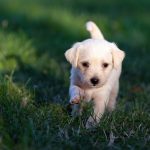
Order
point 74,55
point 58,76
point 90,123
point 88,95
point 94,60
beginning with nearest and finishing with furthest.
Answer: point 90,123
point 94,60
point 74,55
point 88,95
point 58,76

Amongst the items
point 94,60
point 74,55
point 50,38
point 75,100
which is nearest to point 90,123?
point 75,100

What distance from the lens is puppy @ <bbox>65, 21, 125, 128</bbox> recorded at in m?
6.45

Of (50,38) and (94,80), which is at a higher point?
(94,80)

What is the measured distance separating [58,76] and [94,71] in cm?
221

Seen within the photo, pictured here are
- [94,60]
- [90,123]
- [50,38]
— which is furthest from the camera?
[50,38]

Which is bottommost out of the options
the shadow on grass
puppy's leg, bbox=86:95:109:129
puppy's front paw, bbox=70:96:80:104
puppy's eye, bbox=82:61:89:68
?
the shadow on grass

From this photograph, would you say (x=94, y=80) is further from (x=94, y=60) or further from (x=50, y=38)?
(x=50, y=38)

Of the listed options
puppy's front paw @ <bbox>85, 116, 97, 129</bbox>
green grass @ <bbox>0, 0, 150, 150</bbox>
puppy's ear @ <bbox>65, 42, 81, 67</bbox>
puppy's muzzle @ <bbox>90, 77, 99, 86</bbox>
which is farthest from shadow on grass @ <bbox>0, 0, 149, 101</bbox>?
puppy's front paw @ <bbox>85, 116, 97, 129</bbox>

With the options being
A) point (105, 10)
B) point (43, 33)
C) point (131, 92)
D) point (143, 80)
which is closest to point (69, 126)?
point (131, 92)

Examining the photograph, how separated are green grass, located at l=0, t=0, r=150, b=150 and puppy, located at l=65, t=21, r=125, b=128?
21cm

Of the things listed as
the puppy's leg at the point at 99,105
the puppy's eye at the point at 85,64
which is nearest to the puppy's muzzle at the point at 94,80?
the puppy's eye at the point at 85,64

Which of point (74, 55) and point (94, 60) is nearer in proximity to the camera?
point (94, 60)

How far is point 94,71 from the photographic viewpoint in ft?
21.1

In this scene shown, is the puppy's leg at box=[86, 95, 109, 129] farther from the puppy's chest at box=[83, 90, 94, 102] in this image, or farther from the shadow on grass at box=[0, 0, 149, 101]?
the shadow on grass at box=[0, 0, 149, 101]
